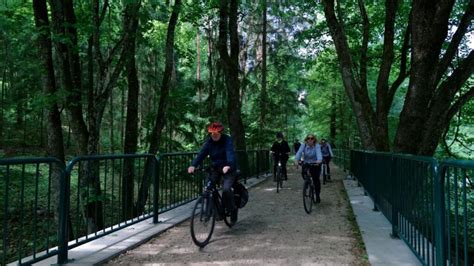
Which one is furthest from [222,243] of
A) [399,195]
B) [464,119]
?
[464,119]

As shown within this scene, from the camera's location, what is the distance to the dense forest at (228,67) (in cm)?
1080

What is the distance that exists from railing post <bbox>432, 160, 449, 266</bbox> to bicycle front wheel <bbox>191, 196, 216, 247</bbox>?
361 centimetres

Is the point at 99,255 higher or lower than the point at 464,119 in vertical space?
lower

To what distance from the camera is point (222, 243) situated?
7.10 metres

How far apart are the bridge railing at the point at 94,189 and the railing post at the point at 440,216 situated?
4.09m

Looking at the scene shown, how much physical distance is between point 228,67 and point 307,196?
9757mm

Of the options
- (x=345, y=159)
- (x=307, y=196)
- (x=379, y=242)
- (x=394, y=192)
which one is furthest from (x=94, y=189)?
(x=345, y=159)

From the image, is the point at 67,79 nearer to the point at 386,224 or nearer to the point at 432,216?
the point at 386,224

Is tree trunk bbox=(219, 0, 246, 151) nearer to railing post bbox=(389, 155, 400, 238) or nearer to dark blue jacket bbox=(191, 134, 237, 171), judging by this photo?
dark blue jacket bbox=(191, 134, 237, 171)

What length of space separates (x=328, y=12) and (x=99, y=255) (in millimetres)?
11431

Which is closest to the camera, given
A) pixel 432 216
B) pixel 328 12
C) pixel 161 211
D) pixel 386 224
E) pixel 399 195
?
pixel 432 216

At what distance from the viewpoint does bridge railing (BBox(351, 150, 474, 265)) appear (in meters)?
3.54

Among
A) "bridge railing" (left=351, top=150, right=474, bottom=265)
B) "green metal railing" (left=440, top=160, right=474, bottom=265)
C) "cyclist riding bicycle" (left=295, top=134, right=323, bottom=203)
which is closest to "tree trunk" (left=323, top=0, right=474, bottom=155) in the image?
"cyclist riding bicycle" (left=295, top=134, right=323, bottom=203)

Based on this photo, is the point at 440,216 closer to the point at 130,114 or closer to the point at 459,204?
the point at 459,204
